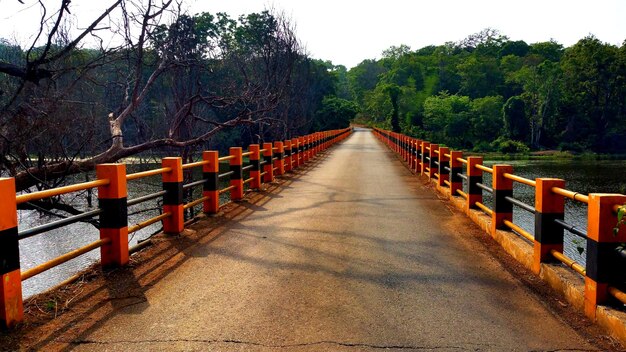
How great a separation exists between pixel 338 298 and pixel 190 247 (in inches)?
109

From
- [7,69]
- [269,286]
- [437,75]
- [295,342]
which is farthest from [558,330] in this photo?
[437,75]

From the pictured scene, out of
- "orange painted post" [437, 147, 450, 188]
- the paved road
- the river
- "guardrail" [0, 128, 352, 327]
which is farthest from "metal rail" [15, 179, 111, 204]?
"orange painted post" [437, 147, 450, 188]

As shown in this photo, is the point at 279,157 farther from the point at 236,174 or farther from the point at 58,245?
the point at 58,245

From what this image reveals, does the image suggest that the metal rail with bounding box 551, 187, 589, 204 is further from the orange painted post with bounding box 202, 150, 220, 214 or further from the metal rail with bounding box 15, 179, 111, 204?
the orange painted post with bounding box 202, 150, 220, 214

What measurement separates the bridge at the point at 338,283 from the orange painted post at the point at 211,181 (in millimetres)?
113

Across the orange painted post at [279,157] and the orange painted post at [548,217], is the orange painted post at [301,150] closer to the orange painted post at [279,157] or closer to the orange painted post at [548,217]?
the orange painted post at [279,157]

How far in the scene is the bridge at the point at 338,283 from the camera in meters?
3.89

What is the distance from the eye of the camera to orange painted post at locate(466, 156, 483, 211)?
863cm

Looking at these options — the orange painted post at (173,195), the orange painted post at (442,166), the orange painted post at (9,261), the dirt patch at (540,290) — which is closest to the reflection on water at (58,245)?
the orange painted post at (173,195)

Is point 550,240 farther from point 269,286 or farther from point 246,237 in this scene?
point 246,237

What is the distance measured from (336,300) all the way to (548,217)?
7.82 ft

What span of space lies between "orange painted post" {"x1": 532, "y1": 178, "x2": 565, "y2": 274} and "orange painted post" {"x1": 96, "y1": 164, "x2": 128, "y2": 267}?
4.37 meters

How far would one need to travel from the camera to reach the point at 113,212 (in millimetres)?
5609

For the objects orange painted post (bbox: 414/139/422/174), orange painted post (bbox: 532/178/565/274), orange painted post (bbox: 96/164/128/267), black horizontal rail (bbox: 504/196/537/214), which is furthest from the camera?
orange painted post (bbox: 414/139/422/174)
